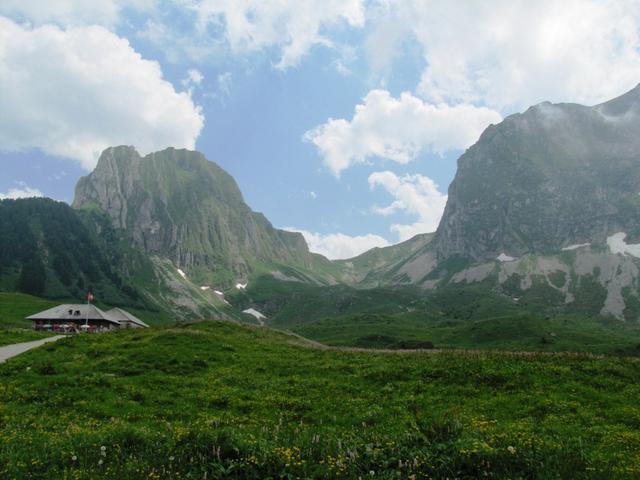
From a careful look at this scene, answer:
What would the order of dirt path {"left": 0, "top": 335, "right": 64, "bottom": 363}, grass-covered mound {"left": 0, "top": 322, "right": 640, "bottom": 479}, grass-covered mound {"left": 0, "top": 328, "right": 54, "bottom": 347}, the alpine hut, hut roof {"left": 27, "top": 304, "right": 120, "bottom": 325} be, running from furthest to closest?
hut roof {"left": 27, "top": 304, "right": 120, "bottom": 325}
the alpine hut
grass-covered mound {"left": 0, "top": 328, "right": 54, "bottom": 347}
dirt path {"left": 0, "top": 335, "right": 64, "bottom": 363}
grass-covered mound {"left": 0, "top": 322, "right": 640, "bottom": 479}

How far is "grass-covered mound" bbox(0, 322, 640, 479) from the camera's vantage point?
10828 millimetres

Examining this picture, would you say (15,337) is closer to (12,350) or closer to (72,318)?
(12,350)

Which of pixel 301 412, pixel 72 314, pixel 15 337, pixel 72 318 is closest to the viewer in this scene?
pixel 301 412

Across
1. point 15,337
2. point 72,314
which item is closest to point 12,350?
point 15,337

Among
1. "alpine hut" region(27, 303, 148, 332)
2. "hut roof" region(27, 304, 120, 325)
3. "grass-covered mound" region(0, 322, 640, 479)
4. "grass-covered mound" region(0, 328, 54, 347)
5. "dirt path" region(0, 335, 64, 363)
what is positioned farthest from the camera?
"hut roof" region(27, 304, 120, 325)

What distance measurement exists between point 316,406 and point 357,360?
13.4 m

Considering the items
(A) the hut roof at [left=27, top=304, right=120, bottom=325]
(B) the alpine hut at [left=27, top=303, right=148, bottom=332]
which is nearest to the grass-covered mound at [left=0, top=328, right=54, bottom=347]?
(B) the alpine hut at [left=27, top=303, right=148, bottom=332]

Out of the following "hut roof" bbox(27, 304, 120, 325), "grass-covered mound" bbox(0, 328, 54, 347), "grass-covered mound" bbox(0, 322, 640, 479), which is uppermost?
"hut roof" bbox(27, 304, 120, 325)

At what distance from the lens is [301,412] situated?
23156 mm

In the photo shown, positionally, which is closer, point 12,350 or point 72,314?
point 12,350

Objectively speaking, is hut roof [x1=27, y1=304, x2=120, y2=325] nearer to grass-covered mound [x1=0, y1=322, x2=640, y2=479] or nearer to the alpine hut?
the alpine hut

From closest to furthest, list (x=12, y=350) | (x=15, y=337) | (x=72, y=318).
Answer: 1. (x=12, y=350)
2. (x=15, y=337)
3. (x=72, y=318)

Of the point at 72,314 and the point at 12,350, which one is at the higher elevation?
the point at 72,314

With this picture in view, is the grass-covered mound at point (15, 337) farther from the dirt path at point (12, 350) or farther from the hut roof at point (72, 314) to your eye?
the hut roof at point (72, 314)
